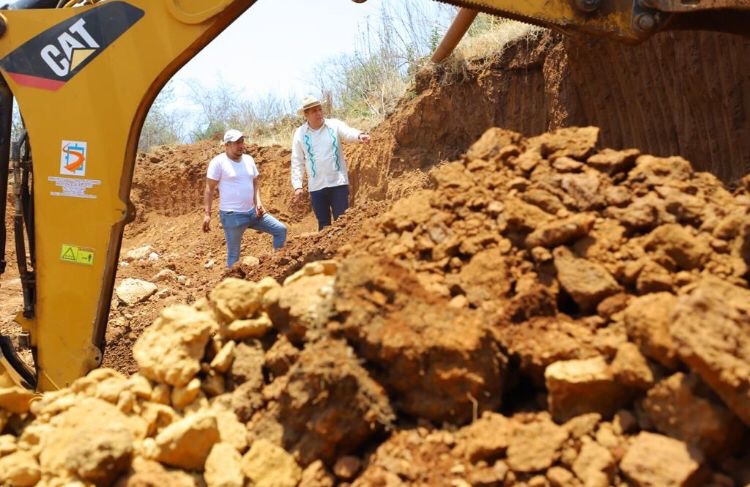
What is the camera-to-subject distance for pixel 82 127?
14.5 ft

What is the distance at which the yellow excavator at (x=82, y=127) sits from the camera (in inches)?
172

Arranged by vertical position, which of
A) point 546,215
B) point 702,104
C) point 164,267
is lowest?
point 164,267

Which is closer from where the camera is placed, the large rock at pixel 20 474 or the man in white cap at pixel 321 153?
the large rock at pixel 20 474

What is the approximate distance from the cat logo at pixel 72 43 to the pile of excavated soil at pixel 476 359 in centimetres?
182

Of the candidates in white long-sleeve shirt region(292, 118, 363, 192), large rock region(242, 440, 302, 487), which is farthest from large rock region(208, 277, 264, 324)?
white long-sleeve shirt region(292, 118, 363, 192)

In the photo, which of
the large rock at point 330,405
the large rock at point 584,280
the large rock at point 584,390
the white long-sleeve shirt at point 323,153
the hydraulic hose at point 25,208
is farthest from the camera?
the white long-sleeve shirt at point 323,153

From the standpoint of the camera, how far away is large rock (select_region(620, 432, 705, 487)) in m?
2.31

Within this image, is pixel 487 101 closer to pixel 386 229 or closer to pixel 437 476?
pixel 386 229

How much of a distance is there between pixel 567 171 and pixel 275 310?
1.30 meters

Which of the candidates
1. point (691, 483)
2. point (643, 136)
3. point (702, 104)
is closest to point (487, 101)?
point (643, 136)

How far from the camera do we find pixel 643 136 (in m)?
7.25

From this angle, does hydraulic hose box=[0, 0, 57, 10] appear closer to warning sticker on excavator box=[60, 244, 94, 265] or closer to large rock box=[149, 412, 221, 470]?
warning sticker on excavator box=[60, 244, 94, 265]

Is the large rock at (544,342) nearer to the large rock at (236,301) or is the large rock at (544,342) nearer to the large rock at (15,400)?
the large rock at (236,301)

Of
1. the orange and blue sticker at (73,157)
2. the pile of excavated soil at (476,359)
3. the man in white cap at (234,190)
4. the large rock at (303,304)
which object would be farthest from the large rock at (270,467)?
the man in white cap at (234,190)
